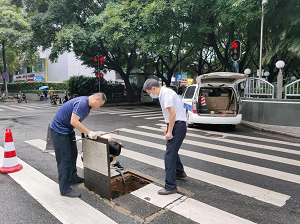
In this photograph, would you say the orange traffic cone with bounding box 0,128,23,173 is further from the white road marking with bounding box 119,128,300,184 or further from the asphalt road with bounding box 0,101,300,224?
the white road marking with bounding box 119,128,300,184

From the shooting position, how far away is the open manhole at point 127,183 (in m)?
3.98

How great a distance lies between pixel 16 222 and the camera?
9.49 feet

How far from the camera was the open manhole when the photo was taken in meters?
3.98

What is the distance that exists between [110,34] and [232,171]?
42.6ft

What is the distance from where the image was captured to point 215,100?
9453 millimetres

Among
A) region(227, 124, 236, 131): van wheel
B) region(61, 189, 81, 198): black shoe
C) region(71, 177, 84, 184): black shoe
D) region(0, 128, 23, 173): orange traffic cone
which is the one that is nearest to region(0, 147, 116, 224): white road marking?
region(61, 189, 81, 198): black shoe

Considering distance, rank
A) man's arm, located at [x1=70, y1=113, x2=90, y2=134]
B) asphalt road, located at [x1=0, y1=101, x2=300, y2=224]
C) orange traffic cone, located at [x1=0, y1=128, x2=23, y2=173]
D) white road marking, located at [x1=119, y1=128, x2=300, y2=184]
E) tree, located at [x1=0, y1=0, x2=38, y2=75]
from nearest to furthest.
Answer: asphalt road, located at [x1=0, y1=101, x2=300, y2=224] → man's arm, located at [x1=70, y1=113, x2=90, y2=134] → white road marking, located at [x1=119, y1=128, x2=300, y2=184] → orange traffic cone, located at [x1=0, y1=128, x2=23, y2=173] → tree, located at [x1=0, y1=0, x2=38, y2=75]

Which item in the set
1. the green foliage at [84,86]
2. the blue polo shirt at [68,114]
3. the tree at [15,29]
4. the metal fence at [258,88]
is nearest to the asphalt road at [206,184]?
the blue polo shirt at [68,114]

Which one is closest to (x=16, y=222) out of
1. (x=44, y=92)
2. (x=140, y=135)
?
(x=140, y=135)

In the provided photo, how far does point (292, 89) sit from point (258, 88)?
4.88 feet

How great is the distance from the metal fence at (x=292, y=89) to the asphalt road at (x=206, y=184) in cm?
293

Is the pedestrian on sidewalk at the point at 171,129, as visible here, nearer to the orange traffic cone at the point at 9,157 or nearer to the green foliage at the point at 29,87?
the orange traffic cone at the point at 9,157

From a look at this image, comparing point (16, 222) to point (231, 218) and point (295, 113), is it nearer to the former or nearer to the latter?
point (231, 218)

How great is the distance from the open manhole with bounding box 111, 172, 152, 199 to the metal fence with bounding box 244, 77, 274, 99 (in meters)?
7.94
